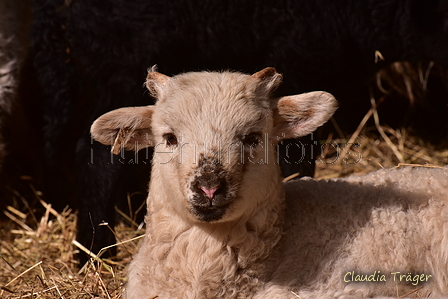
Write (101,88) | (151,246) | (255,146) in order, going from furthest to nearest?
(101,88)
(151,246)
(255,146)

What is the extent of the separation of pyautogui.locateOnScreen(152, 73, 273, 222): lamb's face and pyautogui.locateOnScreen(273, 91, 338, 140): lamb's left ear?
10 centimetres

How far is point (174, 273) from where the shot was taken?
2.75 meters

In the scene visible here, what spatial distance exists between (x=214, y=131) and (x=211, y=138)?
0.04 meters

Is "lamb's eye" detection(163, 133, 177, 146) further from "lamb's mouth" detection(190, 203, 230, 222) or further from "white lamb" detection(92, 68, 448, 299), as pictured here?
"lamb's mouth" detection(190, 203, 230, 222)

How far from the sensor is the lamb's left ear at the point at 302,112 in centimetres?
271

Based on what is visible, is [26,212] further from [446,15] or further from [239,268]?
[446,15]

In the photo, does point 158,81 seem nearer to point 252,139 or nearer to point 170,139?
point 170,139

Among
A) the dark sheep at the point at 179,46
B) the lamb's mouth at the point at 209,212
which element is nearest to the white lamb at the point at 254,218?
the lamb's mouth at the point at 209,212

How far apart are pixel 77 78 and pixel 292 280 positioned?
2.42 m

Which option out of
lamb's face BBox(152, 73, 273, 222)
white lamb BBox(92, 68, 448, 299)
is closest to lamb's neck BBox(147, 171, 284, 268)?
white lamb BBox(92, 68, 448, 299)

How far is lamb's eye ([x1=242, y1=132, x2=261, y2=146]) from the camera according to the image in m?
2.63

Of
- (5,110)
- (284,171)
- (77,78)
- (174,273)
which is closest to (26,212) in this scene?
(5,110)

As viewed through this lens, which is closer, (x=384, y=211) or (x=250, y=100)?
(x=250, y=100)

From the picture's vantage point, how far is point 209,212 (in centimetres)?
245
